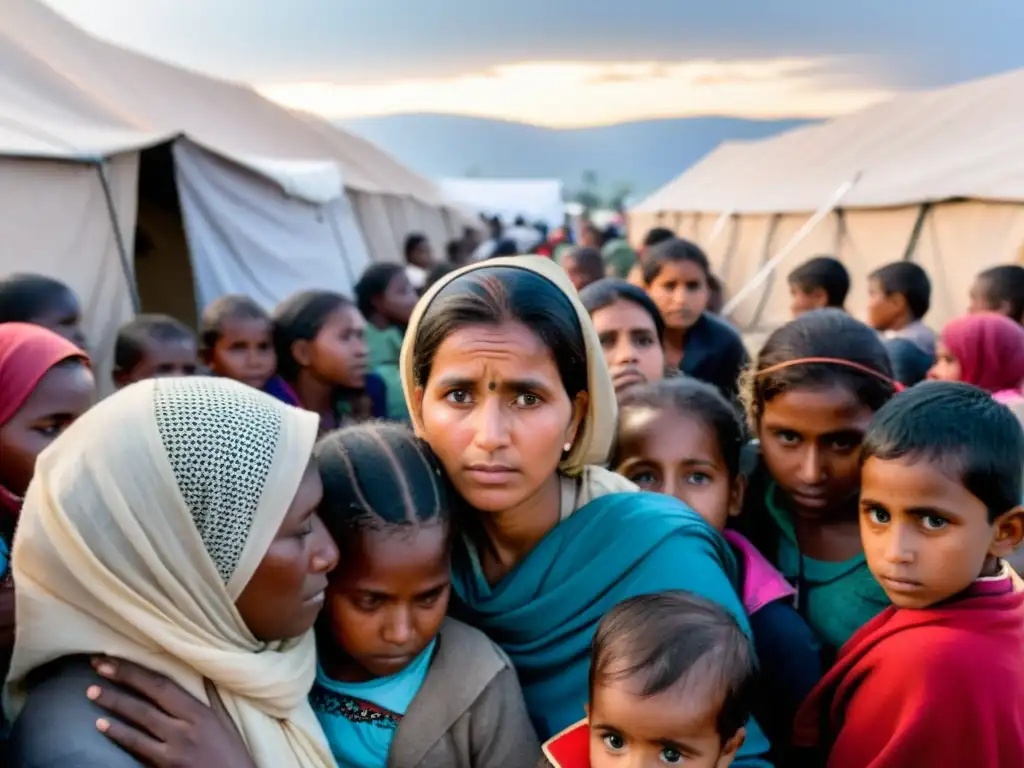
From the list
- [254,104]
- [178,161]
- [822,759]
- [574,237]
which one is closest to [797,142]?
[574,237]

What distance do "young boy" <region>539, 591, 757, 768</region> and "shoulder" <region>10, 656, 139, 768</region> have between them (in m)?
0.71

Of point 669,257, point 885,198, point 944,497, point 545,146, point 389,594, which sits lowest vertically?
point 389,594

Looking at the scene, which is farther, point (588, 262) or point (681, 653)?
point (588, 262)

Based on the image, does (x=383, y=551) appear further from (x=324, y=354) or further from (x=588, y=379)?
(x=324, y=354)

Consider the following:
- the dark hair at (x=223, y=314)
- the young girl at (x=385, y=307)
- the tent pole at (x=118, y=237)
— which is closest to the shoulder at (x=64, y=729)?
the dark hair at (x=223, y=314)

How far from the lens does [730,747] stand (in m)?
1.46

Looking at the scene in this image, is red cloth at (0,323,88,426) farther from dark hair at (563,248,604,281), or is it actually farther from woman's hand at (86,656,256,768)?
dark hair at (563,248,604,281)

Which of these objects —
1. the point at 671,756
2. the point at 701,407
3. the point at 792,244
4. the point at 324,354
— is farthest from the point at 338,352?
the point at 792,244

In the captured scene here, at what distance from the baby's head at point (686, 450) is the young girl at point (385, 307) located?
3.21 meters

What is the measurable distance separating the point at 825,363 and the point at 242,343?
9.80ft

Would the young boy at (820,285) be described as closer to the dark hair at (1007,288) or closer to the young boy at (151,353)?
the dark hair at (1007,288)

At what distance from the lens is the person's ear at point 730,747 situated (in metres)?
1.44

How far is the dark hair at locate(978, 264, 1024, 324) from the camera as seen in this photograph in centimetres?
547

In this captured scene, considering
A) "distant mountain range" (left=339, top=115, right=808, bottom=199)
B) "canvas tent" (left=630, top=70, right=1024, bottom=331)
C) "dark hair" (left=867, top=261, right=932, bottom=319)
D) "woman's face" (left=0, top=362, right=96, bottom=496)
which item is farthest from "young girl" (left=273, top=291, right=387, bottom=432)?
"distant mountain range" (left=339, top=115, right=808, bottom=199)
